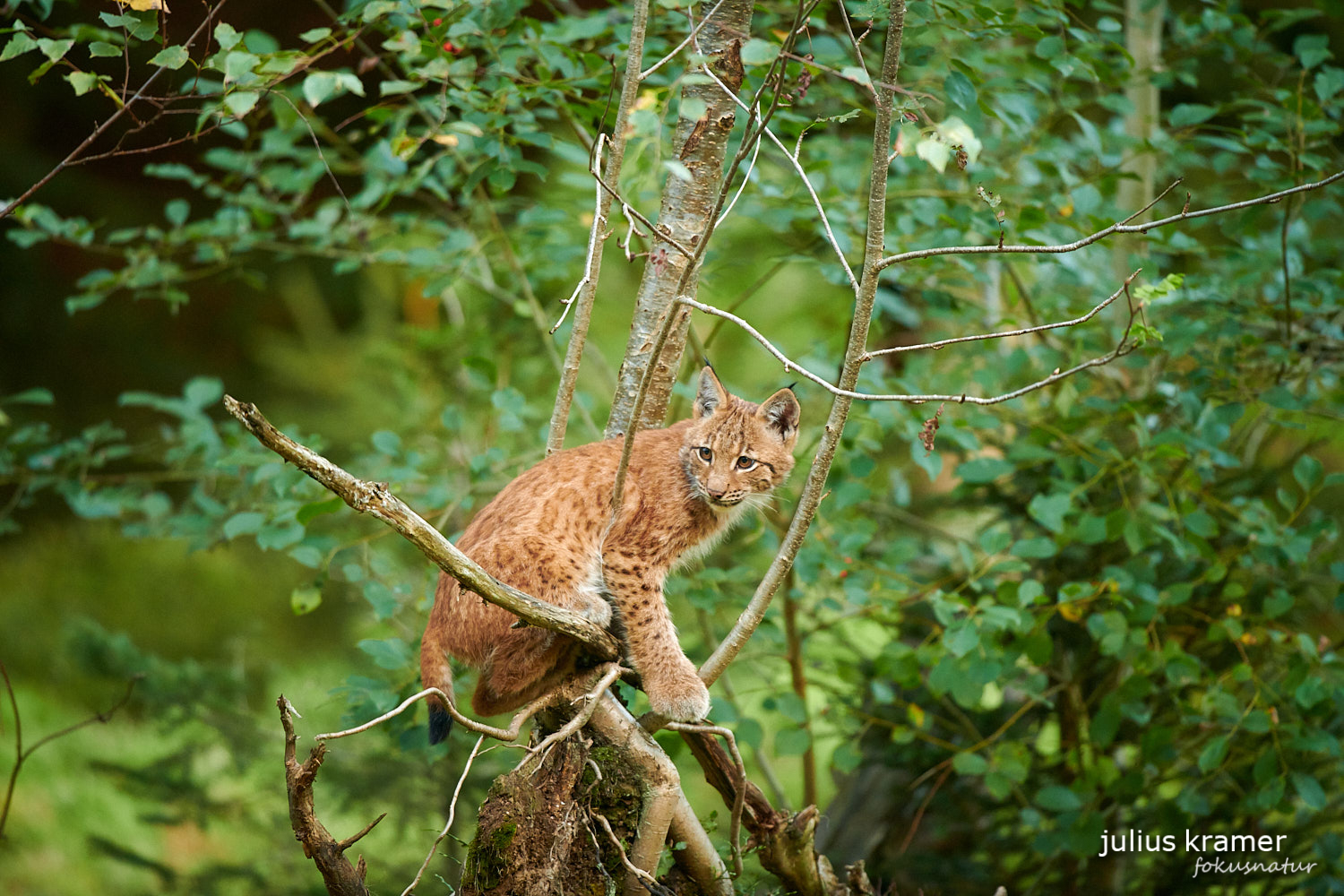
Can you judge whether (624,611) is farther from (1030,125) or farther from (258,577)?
(258,577)

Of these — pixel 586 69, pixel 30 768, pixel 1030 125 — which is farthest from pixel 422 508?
pixel 30 768

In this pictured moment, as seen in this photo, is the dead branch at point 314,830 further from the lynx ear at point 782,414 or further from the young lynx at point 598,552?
the lynx ear at point 782,414

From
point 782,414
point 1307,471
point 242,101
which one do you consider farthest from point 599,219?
point 1307,471

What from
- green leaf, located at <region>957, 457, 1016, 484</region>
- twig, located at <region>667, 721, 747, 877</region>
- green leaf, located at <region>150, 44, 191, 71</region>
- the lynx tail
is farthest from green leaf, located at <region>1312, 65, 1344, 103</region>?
green leaf, located at <region>150, 44, 191, 71</region>

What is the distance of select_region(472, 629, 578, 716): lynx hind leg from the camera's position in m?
2.80

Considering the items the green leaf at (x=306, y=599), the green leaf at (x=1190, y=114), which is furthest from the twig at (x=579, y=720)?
the green leaf at (x=1190, y=114)

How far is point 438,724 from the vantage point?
9.30 feet

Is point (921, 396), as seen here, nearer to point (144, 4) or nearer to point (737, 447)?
point (737, 447)

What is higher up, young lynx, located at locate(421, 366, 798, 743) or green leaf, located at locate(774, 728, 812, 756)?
young lynx, located at locate(421, 366, 798, 743)

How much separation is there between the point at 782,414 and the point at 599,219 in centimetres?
104

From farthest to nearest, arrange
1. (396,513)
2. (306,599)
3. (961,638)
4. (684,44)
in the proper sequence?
(306,599) < (961,638) < (684,44) < (396,513)

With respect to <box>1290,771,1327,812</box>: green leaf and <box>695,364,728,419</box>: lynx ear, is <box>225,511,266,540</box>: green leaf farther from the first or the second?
<box>1290,771,1327,812</box>: green leaf

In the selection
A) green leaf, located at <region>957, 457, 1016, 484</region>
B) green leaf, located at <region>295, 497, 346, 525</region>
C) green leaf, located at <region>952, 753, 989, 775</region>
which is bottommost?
green leaf, located at <region>952, 753, 989, 775</region>

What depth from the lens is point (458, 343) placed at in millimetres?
5566
